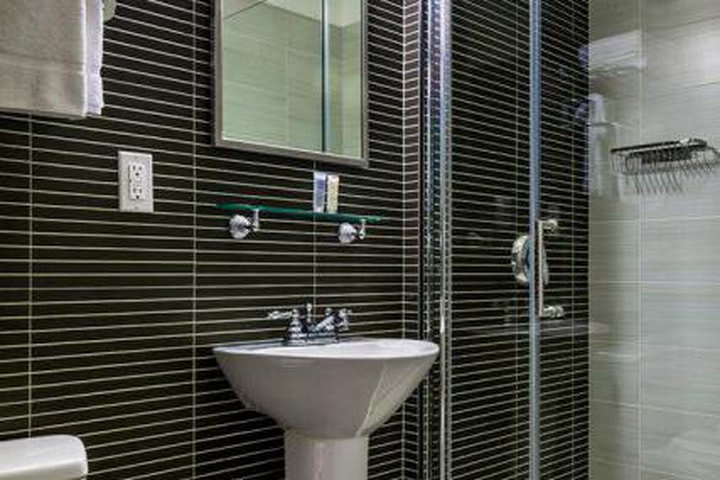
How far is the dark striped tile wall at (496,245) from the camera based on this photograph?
2182mm

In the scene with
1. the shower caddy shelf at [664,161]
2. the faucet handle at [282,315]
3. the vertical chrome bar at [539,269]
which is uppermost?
the shower caddy shelf at [664,161]

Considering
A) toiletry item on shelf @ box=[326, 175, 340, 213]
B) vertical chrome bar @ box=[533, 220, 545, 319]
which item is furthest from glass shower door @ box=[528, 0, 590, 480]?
toiletry item on shelf @ box=[326, 175, 340, 213]

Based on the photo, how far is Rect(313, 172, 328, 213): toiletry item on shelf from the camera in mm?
1966

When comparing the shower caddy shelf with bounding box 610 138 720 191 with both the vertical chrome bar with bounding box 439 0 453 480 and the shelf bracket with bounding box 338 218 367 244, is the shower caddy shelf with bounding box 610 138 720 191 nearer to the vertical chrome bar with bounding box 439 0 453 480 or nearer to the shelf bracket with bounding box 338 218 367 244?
the vertical chrome bar with bounding box 439 0 453 480

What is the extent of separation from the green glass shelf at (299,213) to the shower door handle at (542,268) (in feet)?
1.78

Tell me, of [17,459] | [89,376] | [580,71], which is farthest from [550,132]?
[17,459]

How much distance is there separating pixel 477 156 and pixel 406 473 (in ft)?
3.52

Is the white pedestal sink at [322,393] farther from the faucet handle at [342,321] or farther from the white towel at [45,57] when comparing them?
the white towel at [45,57]

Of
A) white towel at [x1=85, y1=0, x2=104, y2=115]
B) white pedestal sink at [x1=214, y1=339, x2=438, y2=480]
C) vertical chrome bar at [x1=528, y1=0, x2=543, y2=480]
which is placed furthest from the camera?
vertical chrome bar at [x1=528, y1=0, x2=543, y2=480]

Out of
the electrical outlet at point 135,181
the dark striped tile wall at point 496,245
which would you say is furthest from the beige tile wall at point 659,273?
the electrical outlet at point 135,181

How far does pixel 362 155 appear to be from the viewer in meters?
2.10

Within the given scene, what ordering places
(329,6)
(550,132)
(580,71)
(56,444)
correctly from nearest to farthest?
(56,444), (329,6), (550,132), (580,71)

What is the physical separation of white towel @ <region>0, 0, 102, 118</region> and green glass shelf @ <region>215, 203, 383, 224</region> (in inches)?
20.1

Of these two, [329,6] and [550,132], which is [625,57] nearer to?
[550,132]
